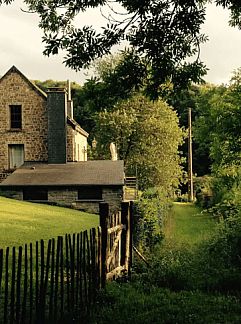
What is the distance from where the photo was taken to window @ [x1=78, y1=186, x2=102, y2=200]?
1344 inches

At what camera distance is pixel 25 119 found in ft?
134

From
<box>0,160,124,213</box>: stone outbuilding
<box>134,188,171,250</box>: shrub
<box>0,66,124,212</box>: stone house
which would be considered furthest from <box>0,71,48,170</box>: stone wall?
<box>134,188,171,250</box>: shrub

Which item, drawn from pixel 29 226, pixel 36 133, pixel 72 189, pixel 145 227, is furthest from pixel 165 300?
pixel 36 133

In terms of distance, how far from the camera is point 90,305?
838 centimetres

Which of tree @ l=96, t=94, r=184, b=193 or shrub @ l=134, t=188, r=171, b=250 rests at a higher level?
tree @ l=96, t=94, r=184, b=193

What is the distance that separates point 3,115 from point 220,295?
33643 mm

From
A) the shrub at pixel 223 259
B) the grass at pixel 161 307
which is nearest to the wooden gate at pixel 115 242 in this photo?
the grass at pixel 161 307

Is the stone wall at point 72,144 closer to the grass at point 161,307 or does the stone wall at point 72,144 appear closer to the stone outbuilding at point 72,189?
the stone outbuilding at point 72,189

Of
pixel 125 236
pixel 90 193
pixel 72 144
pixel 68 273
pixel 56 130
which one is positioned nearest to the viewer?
pixel 68 273

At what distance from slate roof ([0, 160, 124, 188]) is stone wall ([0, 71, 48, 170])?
1640 millimetres

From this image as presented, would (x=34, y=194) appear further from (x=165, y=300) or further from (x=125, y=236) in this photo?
(x=165, y=300)

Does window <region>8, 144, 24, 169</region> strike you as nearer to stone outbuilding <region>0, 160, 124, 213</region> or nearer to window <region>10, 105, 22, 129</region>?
window <region>10, 105, 22, 129</region>

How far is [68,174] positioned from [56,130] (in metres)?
5.33

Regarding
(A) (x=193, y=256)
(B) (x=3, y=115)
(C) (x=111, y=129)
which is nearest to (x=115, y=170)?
(B) (x=3, y=115)
